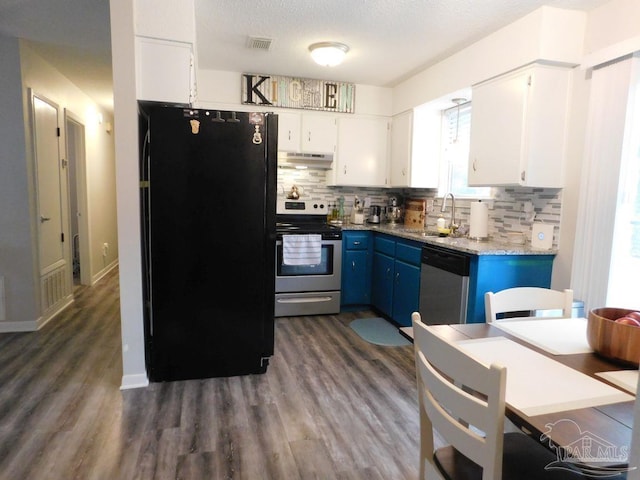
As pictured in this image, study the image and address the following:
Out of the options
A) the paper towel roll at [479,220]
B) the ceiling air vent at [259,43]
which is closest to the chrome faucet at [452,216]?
the paper towel roll at [479,220]

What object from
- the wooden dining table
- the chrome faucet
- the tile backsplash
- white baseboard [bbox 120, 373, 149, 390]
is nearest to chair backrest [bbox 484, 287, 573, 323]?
the wooden dining table

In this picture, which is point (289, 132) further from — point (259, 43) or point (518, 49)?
point (518, 49)

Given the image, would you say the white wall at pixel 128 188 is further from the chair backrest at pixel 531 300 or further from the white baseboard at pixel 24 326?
the chair backrest at pixel 531 300

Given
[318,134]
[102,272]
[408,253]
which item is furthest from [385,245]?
[102,272]

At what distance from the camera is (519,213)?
3.04m

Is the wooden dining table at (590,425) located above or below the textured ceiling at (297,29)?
below

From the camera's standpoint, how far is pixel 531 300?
1795 mm

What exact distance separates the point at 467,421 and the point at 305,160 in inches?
146

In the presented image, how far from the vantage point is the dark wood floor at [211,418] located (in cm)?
176

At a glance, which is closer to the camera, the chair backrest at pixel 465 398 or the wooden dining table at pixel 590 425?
the wooden dining table at pixel 590 425

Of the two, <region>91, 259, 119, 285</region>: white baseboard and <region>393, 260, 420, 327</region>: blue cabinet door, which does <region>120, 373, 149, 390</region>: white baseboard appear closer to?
<region>393, 260, 420, 327</region>: blue cabinet door

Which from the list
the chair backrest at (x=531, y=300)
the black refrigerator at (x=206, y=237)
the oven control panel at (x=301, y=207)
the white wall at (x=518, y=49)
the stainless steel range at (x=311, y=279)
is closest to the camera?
the chair backrest at (x=531, y=300)

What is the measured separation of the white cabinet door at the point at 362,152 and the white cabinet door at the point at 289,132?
481 millimetres

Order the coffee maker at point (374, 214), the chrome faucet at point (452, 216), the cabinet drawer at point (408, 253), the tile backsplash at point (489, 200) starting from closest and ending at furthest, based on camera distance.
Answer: the tile backsplash at point (489, 200), the cabinet drawer at point (408, 253), the chrome faucet at point (452, 216), the coffee maker at point (374, 214)
